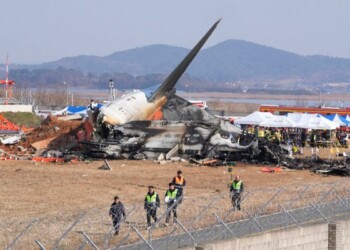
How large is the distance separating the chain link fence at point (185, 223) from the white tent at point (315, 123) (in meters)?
41.0

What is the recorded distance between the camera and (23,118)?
102500mm

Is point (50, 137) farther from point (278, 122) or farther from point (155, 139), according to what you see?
point (278, 122)

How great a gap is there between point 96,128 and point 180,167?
25.0 ft

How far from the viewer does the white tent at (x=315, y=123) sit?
7138 cm

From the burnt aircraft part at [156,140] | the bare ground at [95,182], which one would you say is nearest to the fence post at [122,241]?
the bare ground at [95,182]

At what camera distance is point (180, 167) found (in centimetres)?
5556

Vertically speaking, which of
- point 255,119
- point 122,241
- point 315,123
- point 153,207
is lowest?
point 255,119

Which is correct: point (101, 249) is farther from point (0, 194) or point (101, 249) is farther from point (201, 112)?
point (201, 112)

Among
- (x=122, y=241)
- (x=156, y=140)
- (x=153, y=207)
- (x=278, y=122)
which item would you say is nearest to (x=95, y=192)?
(x=153, y=207)

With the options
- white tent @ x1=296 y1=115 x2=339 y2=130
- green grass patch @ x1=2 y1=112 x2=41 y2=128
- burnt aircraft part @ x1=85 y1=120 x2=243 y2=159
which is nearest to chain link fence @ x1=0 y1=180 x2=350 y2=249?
burnt aircraft part @ x1=85 y1=120 x2=243 y2=159

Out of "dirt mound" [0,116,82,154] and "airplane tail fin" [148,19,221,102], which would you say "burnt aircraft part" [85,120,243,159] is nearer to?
"dirt mound" [0,116,82,154]

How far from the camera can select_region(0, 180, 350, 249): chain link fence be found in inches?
896

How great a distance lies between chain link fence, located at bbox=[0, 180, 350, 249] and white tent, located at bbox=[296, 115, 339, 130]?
41.0 m

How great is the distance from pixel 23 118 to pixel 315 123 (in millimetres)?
39195
